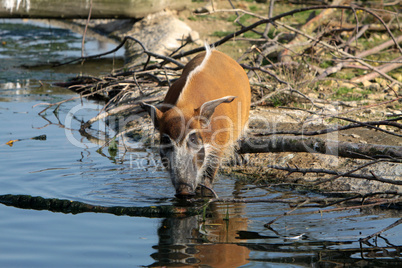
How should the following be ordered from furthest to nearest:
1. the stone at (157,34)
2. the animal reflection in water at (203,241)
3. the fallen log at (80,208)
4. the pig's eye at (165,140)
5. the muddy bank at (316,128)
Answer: the stone at (157,34), the muddy bank at (316,128), the pig's eye at (165,140), the fallen log at (80,208), the animal reflection in water at (203,241)

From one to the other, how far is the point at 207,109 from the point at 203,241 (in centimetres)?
115

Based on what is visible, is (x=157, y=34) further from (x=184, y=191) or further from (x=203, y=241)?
(x=203, y=241)

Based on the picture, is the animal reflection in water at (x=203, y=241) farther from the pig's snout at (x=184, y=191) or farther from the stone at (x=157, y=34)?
the stone at (x=157, y=34)

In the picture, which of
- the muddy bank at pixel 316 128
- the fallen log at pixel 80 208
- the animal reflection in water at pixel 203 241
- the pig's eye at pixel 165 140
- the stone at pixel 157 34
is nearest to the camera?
the animal reflection in water at pixel 203 241

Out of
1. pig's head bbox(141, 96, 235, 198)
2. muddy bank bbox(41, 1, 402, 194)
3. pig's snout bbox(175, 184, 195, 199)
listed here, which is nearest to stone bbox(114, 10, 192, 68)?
muddy bank bbox(41, 1, 402, 194)

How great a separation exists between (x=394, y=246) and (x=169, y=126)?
75.4 inches

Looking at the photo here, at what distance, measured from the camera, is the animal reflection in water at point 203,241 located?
11.3 ft

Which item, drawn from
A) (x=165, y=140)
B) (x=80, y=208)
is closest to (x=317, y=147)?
(x=165, y=140)

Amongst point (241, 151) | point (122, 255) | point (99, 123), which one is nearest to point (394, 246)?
point (122, 255)

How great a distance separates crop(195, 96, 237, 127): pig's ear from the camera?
172 inches

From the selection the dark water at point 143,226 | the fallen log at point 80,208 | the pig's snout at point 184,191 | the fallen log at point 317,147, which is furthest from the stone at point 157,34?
the pig's snout at point 184,191

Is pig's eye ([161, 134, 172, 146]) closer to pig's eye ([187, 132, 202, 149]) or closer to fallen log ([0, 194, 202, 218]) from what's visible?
pig's eye ([187, 132, 202, 149])

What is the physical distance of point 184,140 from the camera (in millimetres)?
4367

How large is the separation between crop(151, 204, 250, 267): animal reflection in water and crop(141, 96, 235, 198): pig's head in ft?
0.99
